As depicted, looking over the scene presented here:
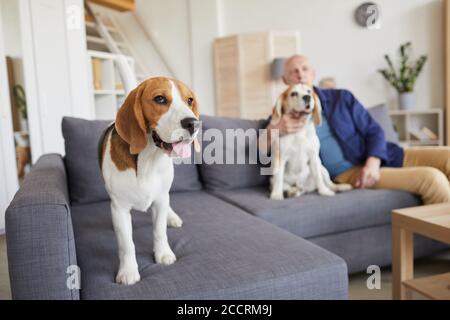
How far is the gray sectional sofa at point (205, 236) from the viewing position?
101 cm

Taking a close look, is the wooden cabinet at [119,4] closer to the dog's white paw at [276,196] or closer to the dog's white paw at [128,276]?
the dog's white paw at [276,196]

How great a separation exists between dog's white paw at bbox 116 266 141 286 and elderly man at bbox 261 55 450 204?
1248 mm

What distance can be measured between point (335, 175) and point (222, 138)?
2.23 ft

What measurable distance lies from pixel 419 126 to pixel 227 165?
144 inches

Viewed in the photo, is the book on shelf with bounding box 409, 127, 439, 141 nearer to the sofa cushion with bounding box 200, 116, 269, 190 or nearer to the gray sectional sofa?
the gray sectional sofa

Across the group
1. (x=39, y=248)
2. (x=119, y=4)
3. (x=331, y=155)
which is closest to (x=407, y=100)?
(x=331, y=155)

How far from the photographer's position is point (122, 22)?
6305mm

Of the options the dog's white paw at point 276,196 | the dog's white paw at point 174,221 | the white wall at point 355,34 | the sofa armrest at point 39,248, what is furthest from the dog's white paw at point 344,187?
the white wall at point 355,34

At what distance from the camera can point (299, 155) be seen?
2.09 m

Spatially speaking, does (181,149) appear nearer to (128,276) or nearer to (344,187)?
(128,276)

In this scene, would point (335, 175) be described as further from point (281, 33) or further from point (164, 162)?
point (281, 33)

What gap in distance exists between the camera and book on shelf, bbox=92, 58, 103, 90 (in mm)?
4887

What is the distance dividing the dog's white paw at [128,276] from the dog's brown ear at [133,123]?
328 millimetres
